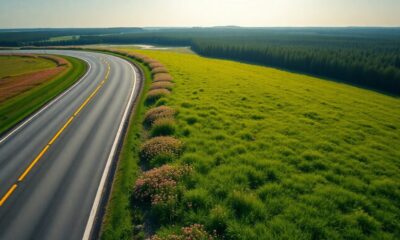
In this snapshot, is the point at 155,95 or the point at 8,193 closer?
the point at 8,193

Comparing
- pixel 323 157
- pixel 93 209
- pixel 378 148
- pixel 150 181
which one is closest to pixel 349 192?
pixel 323 157

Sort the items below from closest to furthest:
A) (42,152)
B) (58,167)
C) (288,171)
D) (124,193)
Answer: (124,193) < (288,171) < (58,167) < (42,152)

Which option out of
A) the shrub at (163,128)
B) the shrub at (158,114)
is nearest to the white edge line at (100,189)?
the shrub at (158,114)

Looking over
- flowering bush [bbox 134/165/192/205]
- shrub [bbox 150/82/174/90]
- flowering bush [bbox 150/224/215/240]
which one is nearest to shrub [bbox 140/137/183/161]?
flowering bush [bbox 134/165/192/205]

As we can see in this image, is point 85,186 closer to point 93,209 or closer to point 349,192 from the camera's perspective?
point 93,209

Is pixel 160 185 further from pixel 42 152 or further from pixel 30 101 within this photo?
pixel 30 101

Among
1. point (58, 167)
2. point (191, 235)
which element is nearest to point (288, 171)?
point (191, 235)

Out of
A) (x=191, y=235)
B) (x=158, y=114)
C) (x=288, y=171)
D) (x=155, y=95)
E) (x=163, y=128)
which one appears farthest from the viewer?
(x=155, y=95)
